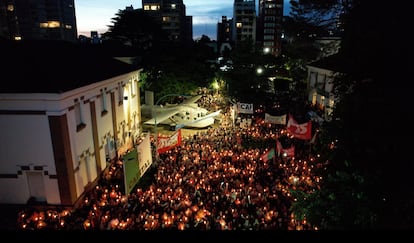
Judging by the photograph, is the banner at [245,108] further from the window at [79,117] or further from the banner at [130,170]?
the banner at [130,170]

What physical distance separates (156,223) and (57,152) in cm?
647

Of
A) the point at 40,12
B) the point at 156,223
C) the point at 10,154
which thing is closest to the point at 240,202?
the point at 156,223

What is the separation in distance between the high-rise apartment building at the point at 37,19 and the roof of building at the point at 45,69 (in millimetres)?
89148

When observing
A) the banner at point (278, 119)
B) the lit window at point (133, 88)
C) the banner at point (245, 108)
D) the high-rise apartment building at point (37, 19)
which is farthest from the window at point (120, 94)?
the high-rise apartment building at point (37, 19)

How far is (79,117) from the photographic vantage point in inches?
664

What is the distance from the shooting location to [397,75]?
26.6 feet

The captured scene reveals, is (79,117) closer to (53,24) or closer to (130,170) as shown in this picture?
(130,170)

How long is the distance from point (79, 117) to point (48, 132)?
2641 millimetres

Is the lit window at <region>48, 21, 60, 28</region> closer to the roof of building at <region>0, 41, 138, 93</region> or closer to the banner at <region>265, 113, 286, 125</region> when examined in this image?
the roof of building at <region>0, 41, 138, 93</region>

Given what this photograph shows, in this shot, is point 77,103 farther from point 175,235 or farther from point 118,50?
point 118,50

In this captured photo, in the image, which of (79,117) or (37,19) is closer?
(79,117)

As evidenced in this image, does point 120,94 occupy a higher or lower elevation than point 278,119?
higher

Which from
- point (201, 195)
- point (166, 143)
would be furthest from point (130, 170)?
point (166, 143)

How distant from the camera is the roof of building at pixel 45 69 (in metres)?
13.9
